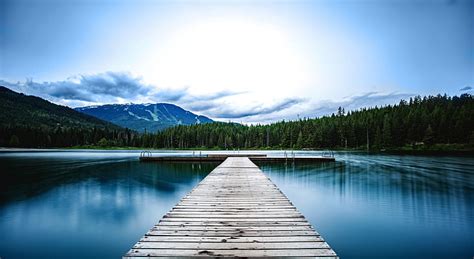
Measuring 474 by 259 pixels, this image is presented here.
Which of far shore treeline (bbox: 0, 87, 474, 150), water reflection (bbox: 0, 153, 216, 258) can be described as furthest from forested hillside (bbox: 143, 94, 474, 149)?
water reflection (bbox: 0, 153, 216, 258)

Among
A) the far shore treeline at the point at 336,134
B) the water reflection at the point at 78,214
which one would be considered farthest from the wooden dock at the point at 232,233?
the far shore treeline at the point at 336,134

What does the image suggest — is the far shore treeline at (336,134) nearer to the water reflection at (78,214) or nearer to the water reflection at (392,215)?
the water reflection at (392,215)

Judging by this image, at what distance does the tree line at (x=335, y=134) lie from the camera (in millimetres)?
70062

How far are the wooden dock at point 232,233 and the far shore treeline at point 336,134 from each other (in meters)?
76.9

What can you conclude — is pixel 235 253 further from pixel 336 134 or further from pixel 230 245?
pixel 336 134

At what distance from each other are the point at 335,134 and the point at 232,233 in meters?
85.4

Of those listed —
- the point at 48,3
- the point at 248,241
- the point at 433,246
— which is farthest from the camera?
the point at 48,3

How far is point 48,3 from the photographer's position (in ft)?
86.8

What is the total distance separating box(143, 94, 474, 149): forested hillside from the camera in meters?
69.2

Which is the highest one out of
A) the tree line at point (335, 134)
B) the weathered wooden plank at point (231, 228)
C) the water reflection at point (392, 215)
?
the tree line at point (335, 134)

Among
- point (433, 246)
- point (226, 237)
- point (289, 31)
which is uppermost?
point (289, 31)

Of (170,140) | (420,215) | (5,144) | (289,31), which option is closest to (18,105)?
(5,144)

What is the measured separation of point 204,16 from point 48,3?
47.7 ft

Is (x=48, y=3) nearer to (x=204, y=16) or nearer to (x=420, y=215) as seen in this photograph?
(x=204, y=16)
